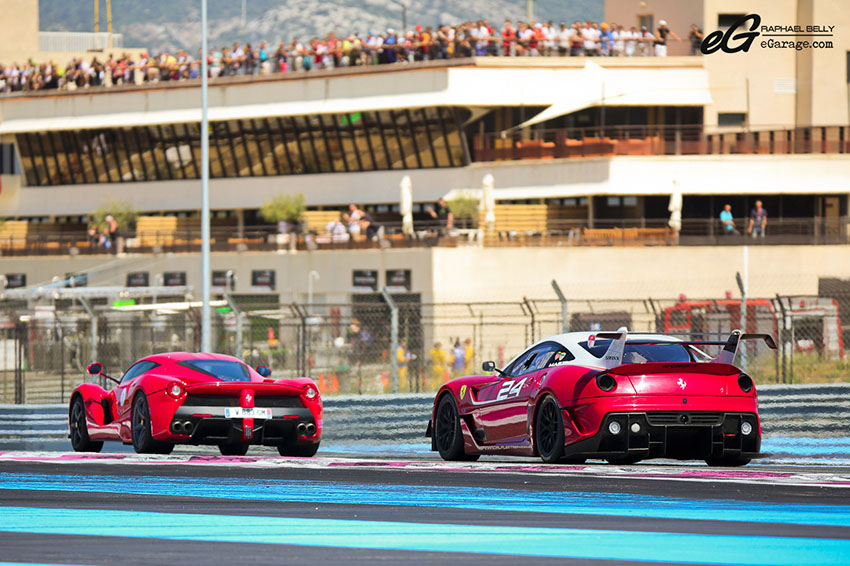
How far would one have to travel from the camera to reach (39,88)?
59.6 meters

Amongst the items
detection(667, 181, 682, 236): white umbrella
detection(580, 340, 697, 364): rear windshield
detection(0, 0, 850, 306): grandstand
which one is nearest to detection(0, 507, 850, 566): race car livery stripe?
detection(580, 340, 697, 364): rear windshield

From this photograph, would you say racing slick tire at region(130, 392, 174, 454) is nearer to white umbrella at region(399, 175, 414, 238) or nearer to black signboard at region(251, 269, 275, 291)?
white umbrella at region(399, 175, 414, 238)

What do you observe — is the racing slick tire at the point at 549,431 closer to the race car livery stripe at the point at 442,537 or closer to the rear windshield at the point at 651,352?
the rear windshield at the point at 651,352

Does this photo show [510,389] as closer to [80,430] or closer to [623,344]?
[623,344]

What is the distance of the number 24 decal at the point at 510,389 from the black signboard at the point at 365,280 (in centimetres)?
3057

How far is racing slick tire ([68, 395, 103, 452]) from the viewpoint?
1662 centimetres

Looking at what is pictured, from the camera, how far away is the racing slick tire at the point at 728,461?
12484mm

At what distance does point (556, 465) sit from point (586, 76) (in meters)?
35.6

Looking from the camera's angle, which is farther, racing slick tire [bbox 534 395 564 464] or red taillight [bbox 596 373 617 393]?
racing slick tire [bbox 534 395 564 464]

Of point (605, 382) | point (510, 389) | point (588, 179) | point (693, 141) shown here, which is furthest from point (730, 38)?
point (605, 382)

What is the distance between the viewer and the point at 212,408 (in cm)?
1484

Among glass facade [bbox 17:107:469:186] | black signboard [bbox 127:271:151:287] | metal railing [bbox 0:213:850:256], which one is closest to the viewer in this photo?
metal railing [bbox 0:213:850:256]

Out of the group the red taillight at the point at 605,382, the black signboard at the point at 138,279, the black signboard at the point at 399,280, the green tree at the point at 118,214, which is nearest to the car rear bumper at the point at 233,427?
the red taillight at the point at 605,382

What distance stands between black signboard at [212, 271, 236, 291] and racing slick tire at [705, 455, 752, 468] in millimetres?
36548
